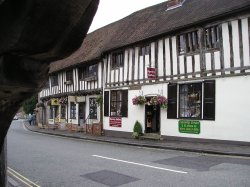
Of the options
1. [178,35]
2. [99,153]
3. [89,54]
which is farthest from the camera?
[89,54]

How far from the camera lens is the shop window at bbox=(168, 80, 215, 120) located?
1528 centimetres

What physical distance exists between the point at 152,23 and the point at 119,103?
204 inches

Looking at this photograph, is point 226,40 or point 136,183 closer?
point 136,183

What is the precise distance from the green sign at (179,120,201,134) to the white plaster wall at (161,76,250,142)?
0.96ft

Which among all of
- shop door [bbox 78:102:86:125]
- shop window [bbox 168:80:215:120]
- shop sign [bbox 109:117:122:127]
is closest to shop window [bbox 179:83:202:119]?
shop window [bbox 168:80:215:120]

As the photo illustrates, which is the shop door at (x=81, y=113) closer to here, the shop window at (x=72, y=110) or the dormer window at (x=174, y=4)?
the shop window at (x=72, y=110)

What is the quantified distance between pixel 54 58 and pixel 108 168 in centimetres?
874

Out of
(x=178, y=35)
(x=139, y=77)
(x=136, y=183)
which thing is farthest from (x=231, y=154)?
(x=139, y=77)

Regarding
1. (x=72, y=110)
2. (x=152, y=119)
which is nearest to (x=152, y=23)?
(x=152, y=119)

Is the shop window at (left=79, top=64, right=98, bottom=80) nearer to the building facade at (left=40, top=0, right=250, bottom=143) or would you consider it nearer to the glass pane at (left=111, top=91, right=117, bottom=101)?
the building facade at (left=40, top=0, right=250, bottom=143)

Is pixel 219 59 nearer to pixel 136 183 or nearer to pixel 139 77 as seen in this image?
pixel 139 77

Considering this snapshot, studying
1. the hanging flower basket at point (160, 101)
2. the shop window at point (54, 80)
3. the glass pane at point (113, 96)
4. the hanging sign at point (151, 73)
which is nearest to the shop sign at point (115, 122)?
the glass pane at point (113, 96)

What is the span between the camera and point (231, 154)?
12.2 metres

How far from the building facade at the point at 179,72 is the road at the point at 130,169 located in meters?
3.02
